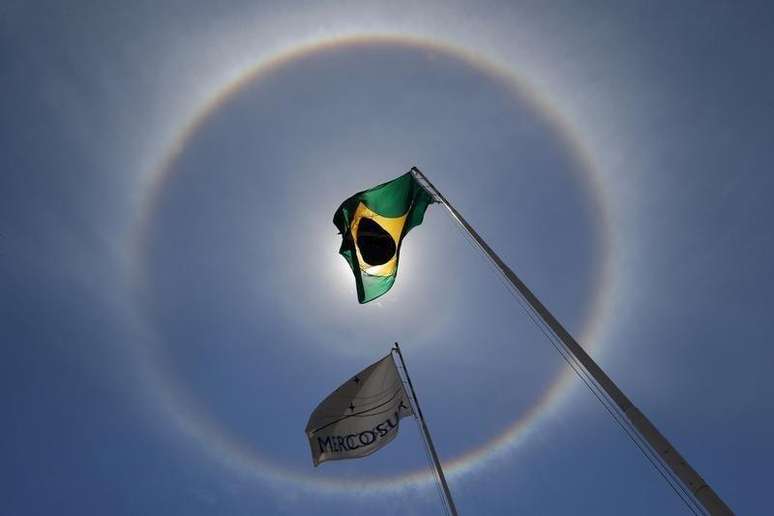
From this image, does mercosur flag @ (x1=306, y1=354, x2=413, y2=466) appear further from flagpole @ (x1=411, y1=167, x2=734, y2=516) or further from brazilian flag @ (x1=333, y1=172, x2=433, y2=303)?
flagpole @ (x1=411, y1=167, x2=734, y2=516)

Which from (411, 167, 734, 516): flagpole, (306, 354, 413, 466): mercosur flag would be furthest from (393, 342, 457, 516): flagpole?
(411, 167, 734, 516): flagpole

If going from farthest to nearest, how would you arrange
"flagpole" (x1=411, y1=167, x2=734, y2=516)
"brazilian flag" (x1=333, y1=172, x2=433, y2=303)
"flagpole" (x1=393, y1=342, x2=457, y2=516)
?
1. "brazilian flag" (x1=333, y1=172, x2=433, y2=303)
2. "flagpole" (x1=393, y1=342, x2=457, y2=516)
3. "flagpole" (x1=411, y1=167, x2=734, y2=516)

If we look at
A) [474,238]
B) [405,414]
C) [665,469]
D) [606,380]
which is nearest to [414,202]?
[474,238]

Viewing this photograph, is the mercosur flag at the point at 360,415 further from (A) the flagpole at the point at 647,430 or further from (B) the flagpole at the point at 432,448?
(A) the flagpole at the point at 647,430

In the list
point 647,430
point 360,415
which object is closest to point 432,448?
point 360,415

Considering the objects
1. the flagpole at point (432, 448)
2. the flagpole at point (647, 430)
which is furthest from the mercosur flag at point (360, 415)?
the flagpole at point (647, 430)

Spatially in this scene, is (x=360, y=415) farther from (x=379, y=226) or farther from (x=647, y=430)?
(x=647, y=430)
